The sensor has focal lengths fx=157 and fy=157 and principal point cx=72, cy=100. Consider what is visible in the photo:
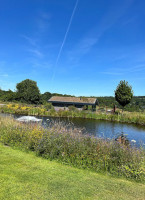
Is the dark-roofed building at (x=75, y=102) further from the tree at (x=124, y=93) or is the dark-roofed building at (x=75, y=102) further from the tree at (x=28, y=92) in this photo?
the tree at (x=28, y=92)

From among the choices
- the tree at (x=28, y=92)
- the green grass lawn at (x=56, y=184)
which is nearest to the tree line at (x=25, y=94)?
the tree at (x=28, y=92)

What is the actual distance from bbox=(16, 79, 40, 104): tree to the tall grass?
5183 centimetres

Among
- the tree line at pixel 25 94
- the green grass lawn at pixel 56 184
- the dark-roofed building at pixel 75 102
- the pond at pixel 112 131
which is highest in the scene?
the tree line at pixel 25 94

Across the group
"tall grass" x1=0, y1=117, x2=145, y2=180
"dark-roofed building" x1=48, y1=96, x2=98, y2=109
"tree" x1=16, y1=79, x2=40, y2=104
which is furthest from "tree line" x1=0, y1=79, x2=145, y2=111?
"tall grass" x1=0, y1=117, x2=145, y2=180

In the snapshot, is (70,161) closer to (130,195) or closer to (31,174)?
(31,174)

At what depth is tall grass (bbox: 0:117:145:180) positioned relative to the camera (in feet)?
14.8

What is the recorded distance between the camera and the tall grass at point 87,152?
4.50m

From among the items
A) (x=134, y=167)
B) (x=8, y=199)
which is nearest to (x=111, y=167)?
(x=134, y=167)

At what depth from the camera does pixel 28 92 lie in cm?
5769

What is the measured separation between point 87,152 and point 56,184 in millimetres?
1885

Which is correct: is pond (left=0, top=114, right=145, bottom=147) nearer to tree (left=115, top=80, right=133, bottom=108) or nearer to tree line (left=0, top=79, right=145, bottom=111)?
tree (left=115, top=80, right=133, bottom=108)

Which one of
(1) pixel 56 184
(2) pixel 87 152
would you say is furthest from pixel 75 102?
(1) pixel 56 184

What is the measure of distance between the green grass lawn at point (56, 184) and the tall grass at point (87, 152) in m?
0.37

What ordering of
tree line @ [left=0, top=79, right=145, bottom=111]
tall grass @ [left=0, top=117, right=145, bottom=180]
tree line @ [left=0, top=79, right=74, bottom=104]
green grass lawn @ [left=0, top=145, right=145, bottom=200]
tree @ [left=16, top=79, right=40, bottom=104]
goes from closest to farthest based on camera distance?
green grass lawn @ [left=0, top=145, right=145, bottom=200] < tall grass @ [left=0, top=117, right=145, bottom=180] < tree line @ [left=0, top=79, right=145, bottom=111] < tree line @ [left=0, top=79, right=74, bottom=104] < tree @ [left=16, top=79, right=40, bottom=104]
